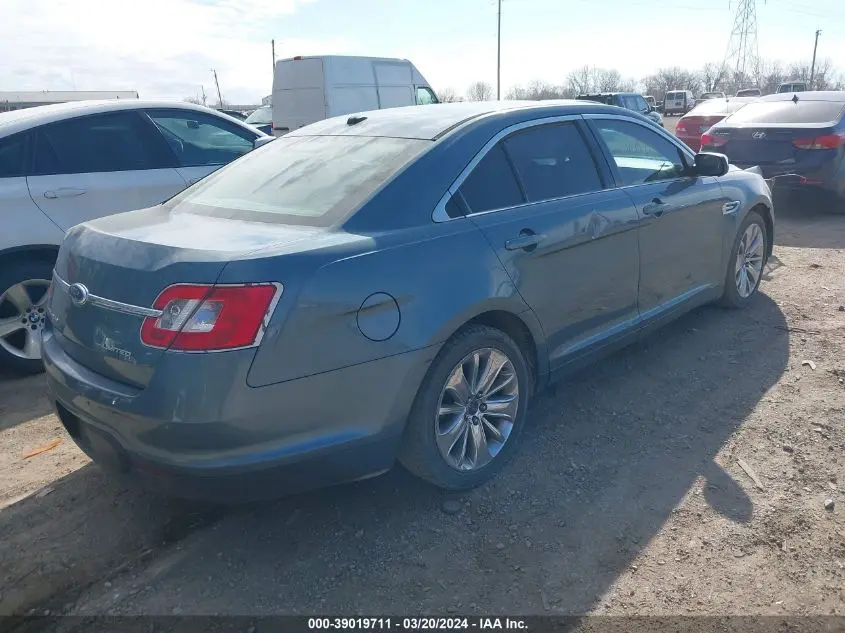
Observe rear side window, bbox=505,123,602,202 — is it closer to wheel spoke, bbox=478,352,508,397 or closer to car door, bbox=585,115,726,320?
car door, bbox=585,115,726,320

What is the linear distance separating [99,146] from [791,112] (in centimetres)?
802

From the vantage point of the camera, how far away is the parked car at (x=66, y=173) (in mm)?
4648

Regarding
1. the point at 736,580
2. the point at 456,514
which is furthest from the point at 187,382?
the point at 736,580

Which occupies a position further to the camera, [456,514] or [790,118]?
[790,118]

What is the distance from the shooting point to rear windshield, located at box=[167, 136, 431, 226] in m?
2.97

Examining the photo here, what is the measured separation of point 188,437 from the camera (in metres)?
2.40

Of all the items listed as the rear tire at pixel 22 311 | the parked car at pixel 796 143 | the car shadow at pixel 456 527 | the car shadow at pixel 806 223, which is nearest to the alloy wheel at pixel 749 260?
the car shadow at pixel 456 527

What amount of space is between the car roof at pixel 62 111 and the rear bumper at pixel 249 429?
276 centimetres

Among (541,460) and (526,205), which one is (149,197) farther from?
(541,460)

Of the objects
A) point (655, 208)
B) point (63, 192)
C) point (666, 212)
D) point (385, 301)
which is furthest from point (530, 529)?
point (63, 192)

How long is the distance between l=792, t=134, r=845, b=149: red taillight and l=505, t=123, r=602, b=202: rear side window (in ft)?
18.8

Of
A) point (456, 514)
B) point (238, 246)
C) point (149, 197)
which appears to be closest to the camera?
point (238, 246)

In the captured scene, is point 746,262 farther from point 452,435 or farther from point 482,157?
point 452,435

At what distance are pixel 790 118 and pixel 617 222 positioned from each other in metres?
6.27
